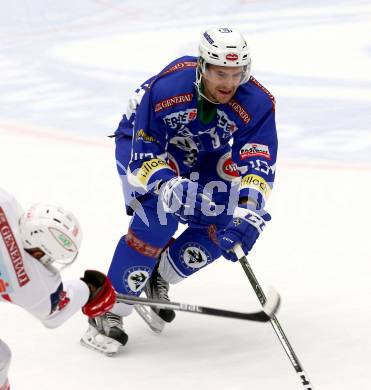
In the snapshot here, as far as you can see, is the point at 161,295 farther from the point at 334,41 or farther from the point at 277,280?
the point at 334,41

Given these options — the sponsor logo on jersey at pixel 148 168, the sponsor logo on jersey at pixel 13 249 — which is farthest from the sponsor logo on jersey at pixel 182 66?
the sponsor logo on jersey at pixel 13 249

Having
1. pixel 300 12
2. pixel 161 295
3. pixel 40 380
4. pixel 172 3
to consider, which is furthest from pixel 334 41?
pixel 40 380

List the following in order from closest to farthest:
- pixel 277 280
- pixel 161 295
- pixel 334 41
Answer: pixel 161 295 < pixel 277 280 < pixel 334 41

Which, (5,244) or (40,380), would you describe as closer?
(5,244)

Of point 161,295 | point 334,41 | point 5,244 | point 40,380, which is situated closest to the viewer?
point 5,244

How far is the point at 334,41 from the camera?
1062 cm

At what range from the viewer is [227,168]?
538 cm

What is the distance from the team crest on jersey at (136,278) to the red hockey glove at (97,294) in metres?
1.14

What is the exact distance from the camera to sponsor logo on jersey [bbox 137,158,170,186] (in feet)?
16.2

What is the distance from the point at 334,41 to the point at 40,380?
669 centimetres

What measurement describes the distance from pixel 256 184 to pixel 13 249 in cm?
165

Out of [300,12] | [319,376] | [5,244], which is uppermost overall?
[5,244]

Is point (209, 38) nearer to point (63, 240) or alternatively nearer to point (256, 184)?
point (256, 184)

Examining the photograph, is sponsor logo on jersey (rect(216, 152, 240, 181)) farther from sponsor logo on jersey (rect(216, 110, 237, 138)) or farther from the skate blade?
the skate blade
